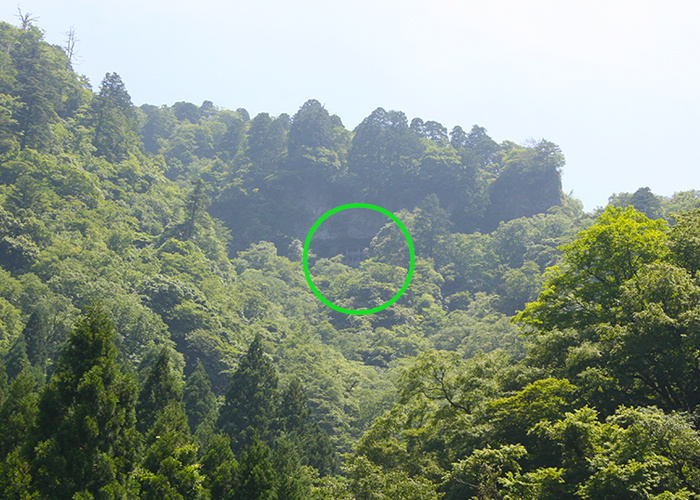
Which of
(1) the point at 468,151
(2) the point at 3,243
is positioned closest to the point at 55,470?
(2) the point at 3,243

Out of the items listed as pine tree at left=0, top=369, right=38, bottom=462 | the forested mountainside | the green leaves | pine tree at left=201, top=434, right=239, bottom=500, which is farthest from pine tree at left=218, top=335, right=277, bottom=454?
the green leaves

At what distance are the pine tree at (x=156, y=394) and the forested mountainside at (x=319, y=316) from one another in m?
0.09

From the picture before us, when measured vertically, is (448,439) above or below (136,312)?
below

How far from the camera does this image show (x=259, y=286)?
62625 mm

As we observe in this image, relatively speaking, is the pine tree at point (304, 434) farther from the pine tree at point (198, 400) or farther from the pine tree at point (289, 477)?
the pine tree at point (289, 477)

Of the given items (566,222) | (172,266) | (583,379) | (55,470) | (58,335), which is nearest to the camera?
(55,470)

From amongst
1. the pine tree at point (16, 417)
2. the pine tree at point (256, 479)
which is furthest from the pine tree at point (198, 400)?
the pine tree at point (256, 479)

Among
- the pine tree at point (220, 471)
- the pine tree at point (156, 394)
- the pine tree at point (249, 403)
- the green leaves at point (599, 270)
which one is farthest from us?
the pine tree at point (249, 403)

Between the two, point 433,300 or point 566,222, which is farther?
point 566,222

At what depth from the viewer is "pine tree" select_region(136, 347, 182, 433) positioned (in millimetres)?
21422

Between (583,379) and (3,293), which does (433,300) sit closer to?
(3,293)

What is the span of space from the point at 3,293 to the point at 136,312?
25.9ft

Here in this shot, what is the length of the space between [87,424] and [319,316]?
171 feet

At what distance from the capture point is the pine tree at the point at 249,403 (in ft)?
94.0
